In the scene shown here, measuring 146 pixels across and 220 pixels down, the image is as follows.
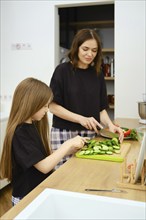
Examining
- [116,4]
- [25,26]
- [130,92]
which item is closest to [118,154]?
[130,92]

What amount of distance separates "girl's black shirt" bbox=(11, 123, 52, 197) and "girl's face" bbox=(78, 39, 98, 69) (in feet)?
2.16

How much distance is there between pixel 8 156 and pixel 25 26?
251 cm

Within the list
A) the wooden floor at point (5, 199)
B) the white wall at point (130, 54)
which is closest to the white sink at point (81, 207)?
the wooden floor at point (5, 199)

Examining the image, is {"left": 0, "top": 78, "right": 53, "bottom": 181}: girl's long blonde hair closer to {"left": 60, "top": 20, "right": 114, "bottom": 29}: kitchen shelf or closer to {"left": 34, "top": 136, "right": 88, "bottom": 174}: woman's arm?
{"left": 34, "top": 136, "right": 88, "bottom": 174}: woman's arm

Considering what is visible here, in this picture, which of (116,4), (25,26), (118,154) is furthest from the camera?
(25,26)

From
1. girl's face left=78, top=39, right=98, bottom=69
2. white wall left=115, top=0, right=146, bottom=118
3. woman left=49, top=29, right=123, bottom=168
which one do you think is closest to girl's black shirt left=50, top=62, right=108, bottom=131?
woman left=49, top=29, right=123, bottom=168

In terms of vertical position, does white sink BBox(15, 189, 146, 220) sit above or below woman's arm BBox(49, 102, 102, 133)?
below

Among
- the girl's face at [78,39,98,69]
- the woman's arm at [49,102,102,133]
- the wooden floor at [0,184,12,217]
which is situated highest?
the girl's face at [78,39,98,69]

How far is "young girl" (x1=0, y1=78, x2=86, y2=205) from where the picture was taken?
1.23 meters

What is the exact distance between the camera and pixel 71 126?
195 centimetres

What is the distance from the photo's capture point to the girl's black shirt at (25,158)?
121cm

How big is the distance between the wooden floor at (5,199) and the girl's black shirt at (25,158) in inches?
52.0

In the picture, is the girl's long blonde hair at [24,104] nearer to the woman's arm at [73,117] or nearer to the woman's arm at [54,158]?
the woman's arm at [54,158]

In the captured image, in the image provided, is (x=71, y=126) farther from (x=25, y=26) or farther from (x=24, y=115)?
(x=25, y=26)
